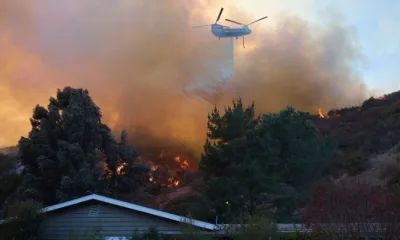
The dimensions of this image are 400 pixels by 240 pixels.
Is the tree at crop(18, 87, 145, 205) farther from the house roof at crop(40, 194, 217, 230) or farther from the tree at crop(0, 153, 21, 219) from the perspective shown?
the house roof at crop(40, 194, 217, 230)

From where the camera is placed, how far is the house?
2494 cm

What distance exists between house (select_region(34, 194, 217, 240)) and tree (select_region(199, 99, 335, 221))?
7.75 m

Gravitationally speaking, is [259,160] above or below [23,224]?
above

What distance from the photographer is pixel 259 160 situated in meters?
34.2

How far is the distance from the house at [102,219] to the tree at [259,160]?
7.75m

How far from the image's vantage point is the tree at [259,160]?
3281cm

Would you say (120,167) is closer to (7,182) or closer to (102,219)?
(7,182)

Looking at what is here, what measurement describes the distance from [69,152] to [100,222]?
17168 mm

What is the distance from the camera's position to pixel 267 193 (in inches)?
1320

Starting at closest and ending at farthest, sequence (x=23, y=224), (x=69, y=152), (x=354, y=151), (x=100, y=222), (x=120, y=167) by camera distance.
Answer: (x=23, y=224) < (x=100, y=222) < (x=69, y=152) < (x=120, y=167) < (x=354, y=151)

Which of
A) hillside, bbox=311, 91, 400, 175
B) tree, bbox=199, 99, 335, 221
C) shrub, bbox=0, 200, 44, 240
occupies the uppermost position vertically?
hillside, bbox=311, 91, 400, 175

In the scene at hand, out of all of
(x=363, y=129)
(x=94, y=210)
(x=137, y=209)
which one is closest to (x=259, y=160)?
(x=137, y=209)

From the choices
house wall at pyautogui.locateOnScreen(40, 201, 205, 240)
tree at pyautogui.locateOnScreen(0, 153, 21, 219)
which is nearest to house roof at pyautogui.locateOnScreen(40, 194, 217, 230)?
house wall at pyautogui.locateOnScreen(40, 201, 205, 240)

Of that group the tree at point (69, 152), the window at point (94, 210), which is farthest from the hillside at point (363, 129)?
the window at point (94, 210)
